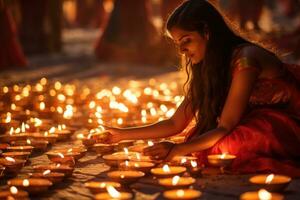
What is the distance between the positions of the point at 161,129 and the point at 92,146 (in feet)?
2.02

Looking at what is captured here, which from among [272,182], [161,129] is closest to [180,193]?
[272,182]

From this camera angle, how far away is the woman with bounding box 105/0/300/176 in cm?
486

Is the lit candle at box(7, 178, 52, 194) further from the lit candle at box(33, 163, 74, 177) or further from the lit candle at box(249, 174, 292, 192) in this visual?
the lit candle at box(249, 174, 292, 192)

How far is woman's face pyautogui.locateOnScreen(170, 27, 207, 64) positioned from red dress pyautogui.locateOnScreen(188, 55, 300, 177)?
28 centimetres

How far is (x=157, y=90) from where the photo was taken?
35.7ft

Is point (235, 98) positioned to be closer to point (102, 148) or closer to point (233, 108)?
point (233, 108)

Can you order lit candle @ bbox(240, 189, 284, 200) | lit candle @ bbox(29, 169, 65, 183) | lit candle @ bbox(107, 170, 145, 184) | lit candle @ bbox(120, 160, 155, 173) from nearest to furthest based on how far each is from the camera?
lit candle @ bbox(240, 189, 284, 200) → lit candle @ bbox(107, 170, 145, 184) → lit candle @ bbox(29, 169, 65, 183) → lit candle @ bbox(120, 160, 155, 173)

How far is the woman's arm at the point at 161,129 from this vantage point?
547cm

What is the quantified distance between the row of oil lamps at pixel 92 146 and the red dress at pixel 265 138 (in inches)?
5.6

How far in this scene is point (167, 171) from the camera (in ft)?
14.7

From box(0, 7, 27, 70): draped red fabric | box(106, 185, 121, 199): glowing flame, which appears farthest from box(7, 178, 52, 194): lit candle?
box(0, 7, 27, 70): draped red fabric

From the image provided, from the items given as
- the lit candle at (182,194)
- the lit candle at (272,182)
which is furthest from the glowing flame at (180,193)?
the lit candle at (272,182)

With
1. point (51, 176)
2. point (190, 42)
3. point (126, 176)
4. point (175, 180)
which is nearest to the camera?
point (175, 180)

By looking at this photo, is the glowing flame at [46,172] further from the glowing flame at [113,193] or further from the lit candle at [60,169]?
the glowing flame at [113,193]
